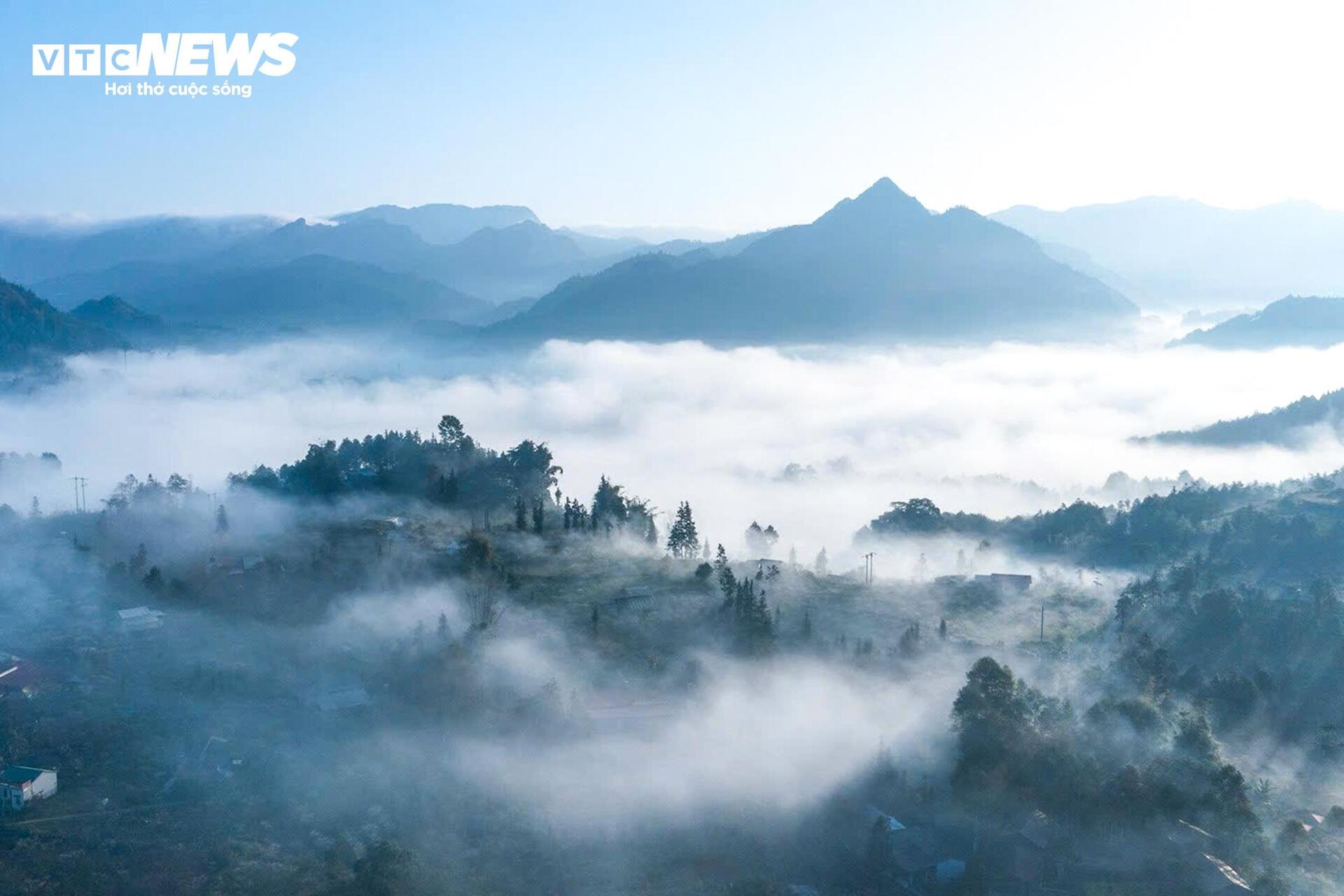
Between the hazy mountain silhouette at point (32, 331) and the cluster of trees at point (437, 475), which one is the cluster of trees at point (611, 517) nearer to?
the cluster of trees at point (437, 475)

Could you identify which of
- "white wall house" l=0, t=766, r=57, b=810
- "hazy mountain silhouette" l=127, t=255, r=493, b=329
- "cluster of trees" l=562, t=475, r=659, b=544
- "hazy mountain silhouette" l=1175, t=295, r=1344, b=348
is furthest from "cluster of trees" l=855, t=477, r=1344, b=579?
"hazy mountain silhouette" l=127, t=255, r=493, b=329

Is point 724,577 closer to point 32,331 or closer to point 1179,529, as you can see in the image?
point 1179,529

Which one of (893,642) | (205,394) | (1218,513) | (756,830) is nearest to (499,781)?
(756,830)

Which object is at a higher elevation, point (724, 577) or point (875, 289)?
point (875, 289)

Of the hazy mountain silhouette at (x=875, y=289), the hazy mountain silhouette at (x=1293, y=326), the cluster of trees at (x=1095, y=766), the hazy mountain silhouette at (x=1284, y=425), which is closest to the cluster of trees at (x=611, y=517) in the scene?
the cluster of trees at (x=1095, y=766)

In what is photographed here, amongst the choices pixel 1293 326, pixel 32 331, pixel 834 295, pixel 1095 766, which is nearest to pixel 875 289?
pixel 834 295

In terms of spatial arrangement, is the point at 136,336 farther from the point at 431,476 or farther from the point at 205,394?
the point at 431,476

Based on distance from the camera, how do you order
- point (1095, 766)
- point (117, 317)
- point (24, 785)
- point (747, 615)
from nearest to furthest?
1. point (24, 785)
2. point (1095, 766)
3. point (747, 615)
4. point (117, 317)

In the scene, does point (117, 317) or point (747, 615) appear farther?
point (117, 317)
